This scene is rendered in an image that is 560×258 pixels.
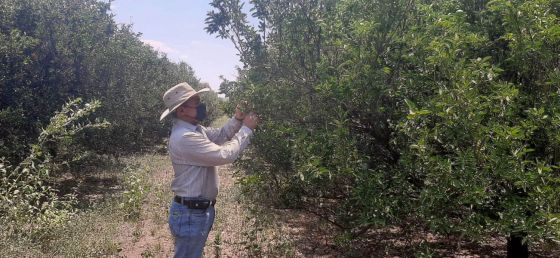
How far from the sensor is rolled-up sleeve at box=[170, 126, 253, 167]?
3195 mm

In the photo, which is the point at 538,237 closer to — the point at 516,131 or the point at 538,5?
the point at 516,131

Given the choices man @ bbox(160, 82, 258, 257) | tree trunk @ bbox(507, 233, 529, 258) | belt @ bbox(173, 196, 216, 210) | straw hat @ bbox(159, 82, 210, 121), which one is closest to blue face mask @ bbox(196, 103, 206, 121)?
man @ bbox(160, 82, 258, 257)

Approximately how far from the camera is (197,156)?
3229mm

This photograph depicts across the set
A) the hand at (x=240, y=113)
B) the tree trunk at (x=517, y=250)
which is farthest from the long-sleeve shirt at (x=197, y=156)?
the tree trunk at (x=517, y=250)

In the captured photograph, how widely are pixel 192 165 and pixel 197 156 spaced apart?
14 cm

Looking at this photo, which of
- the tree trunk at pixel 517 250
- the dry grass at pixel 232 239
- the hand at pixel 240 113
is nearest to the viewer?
the hand at pixel 240 113

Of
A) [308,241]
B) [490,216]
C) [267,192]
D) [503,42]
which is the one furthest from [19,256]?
[503,42]

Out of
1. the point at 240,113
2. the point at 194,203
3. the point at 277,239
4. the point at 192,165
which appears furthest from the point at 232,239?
the point at 192,165

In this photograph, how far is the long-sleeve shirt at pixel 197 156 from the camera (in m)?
3.21

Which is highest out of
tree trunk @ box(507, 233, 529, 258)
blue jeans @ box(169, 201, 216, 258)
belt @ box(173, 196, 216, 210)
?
belt @ box(173, 196, 216, 210)

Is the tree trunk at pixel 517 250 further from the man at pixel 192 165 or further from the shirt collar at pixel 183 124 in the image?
the shirt collar at pixel 183 124

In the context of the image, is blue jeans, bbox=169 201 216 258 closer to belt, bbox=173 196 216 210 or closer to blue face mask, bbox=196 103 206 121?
belt, bbox=173 196 216 210

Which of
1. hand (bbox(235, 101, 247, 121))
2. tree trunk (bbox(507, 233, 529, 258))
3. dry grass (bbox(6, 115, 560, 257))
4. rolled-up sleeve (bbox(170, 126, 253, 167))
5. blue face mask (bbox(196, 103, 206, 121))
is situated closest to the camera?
rolled-up sleeve (bbox(170, 126, 253, 167))

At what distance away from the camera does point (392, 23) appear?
3865 millimetres
